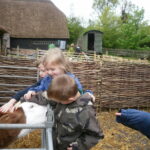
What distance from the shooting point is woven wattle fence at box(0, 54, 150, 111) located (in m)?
5.00

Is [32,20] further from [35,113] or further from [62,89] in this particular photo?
[62,89]

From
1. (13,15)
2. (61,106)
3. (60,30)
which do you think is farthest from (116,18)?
(61,106)

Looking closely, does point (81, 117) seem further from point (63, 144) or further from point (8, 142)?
point (8, 142)

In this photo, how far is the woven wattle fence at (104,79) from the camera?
4996 mm

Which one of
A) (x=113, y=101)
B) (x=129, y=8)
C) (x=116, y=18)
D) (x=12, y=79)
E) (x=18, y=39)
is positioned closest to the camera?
(x=12, y=79)

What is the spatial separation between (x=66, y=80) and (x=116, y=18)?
32160 millimetres

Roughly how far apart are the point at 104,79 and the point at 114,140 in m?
1.88

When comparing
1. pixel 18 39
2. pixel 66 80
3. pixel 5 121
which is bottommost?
pixel 5 121

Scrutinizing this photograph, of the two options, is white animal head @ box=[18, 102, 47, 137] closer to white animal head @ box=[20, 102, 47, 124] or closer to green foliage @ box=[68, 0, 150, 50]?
white animal head @ box=[20, 102, 47, 124]

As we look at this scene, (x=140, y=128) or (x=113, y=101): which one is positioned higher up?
(x=140, y=128)

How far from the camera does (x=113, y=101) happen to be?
6.00 meters

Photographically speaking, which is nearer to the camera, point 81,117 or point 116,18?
point 81,117

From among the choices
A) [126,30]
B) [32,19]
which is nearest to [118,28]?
[126,30]

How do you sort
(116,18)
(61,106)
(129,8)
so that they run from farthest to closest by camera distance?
(129,8) < (116,18) < (61,106)
